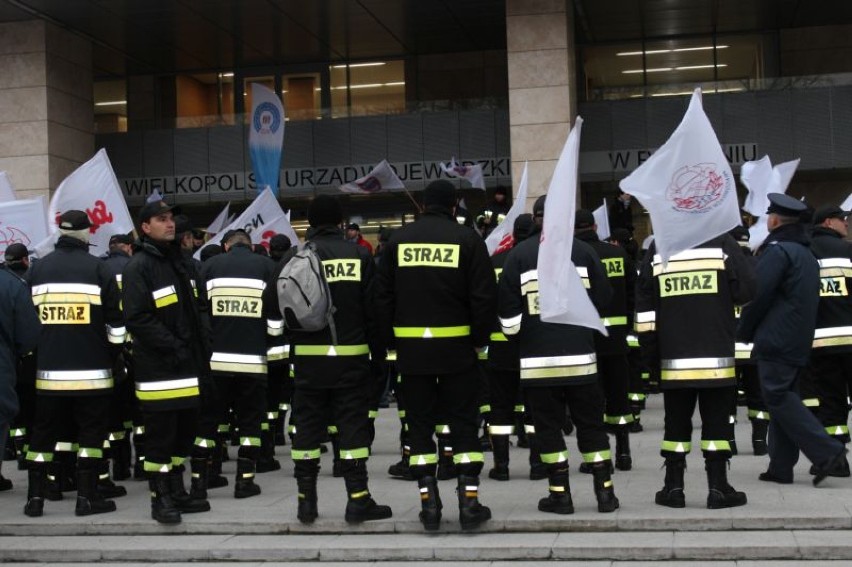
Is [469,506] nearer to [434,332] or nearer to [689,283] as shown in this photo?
[434,332]

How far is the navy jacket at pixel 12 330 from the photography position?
8352 mm

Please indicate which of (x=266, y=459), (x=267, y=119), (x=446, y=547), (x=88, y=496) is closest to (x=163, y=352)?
(x=88, y=496)

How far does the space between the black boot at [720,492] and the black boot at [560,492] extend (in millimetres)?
938

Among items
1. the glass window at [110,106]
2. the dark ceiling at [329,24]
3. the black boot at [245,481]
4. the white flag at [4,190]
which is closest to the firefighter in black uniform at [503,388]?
the black boot at [245,481]

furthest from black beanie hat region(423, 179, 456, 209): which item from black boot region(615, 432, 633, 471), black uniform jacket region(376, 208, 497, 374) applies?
black boot region(615, 432, 633, 471)

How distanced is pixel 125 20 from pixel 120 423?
17313 mm

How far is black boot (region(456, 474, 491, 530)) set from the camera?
26.6 ft

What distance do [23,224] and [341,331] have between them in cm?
439

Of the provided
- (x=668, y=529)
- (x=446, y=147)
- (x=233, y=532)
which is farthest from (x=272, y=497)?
(x=446, y=147)

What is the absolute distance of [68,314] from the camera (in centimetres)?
952

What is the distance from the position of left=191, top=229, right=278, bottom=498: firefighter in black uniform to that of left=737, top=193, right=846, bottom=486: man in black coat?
3.86m

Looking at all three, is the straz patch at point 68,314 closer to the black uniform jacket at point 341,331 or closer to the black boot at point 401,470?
the black uniform jacket at point 341,331

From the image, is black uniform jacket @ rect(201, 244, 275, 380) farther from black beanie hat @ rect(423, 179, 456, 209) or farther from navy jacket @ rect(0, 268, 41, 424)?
black beanie hat @ rect(423, 179, 456, 209)

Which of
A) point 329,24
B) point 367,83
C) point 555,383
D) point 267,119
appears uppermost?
point 329,24
